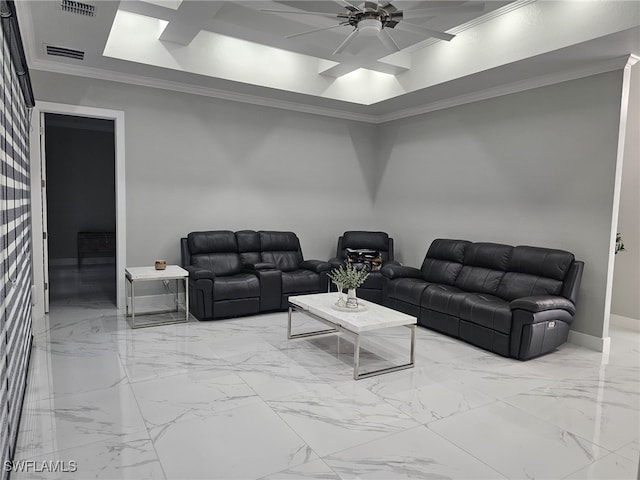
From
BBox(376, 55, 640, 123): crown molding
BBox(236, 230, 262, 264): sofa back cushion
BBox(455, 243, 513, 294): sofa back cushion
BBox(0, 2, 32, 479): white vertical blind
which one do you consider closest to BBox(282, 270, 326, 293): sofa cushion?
BBox(236, 230, 262, 264): sofa back cushion

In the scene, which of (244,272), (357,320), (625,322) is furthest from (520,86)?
(244,272)

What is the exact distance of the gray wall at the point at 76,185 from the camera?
8.87m

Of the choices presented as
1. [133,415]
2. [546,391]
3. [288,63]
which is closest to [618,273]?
[546,391]

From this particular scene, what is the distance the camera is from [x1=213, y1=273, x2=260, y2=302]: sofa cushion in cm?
500

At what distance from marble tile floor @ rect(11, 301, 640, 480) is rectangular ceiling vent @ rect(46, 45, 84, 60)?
2870 millimetres

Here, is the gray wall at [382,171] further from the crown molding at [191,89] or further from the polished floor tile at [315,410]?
the polished floor tile at [315,410]

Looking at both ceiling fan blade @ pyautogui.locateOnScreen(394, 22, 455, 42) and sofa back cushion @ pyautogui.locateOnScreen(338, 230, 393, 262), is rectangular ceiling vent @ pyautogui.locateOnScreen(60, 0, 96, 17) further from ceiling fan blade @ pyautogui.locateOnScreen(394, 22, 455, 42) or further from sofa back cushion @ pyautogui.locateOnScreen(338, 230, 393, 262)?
sofa back cushion @ pyautogui.locateOnScreen(338, 230, 393, 262)

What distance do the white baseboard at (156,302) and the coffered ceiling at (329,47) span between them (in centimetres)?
269

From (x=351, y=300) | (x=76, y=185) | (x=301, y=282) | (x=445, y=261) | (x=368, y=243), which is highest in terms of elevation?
(x=76, y=185)

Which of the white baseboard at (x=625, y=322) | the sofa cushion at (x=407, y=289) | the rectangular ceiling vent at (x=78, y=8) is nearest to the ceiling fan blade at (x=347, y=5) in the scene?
the rectangular ceiling vent at (x=78, y=8)

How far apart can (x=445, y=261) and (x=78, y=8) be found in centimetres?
459

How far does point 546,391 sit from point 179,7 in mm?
4542

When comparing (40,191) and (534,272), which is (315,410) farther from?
(40,191)

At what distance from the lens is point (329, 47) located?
16.9 feet
